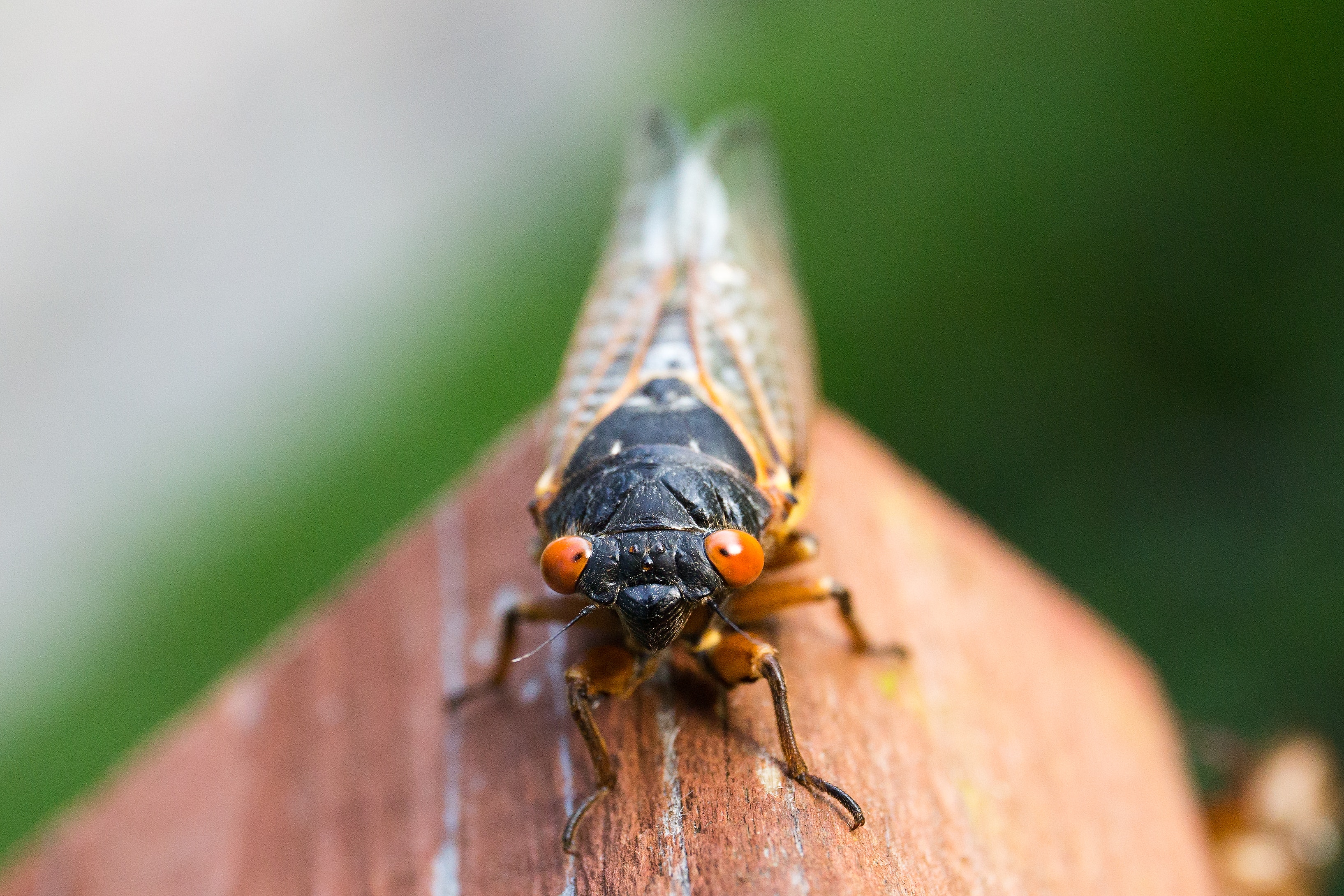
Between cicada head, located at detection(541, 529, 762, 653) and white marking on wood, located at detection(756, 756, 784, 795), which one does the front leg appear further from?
white marking on wood, located at detection(756, 756, 784, 795)

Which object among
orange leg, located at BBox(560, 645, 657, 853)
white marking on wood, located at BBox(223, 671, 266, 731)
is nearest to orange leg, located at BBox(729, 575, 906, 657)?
orange leg, located at BBox(560, 645, 657, 853)

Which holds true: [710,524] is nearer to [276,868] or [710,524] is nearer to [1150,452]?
[276,868]

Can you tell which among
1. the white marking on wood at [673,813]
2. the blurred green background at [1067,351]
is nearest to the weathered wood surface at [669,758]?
the white marking on wood at [673,813]

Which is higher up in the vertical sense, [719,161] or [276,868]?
[719,161]

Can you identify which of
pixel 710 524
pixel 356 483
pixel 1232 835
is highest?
pixel 710 524

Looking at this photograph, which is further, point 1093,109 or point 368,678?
point 1093,109

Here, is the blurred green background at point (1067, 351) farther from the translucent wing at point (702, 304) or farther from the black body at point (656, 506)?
the black body at point (656, 506)

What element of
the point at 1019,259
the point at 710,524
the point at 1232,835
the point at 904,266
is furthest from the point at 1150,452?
the point at 710,524
